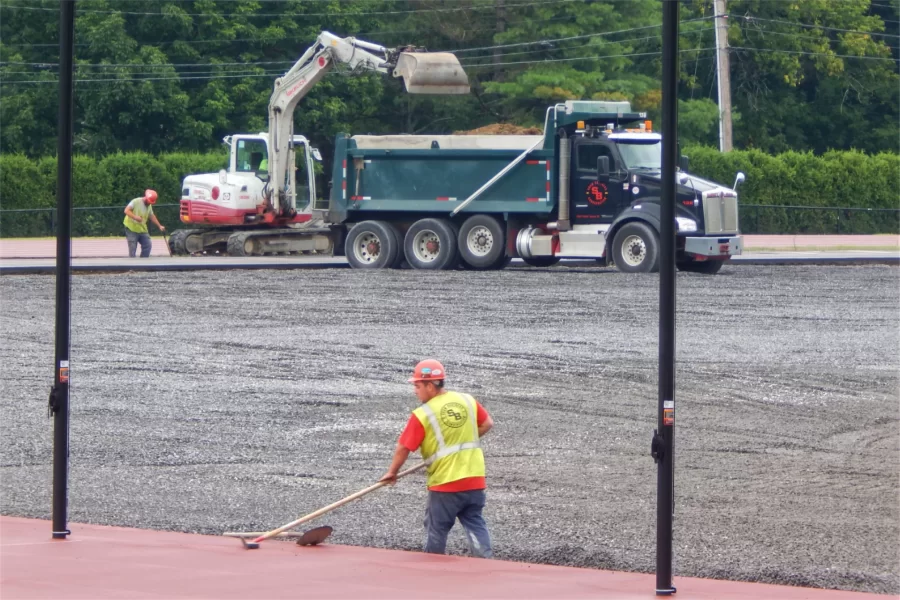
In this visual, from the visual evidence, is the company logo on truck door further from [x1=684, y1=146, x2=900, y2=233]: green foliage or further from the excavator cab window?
[x1=684, y1=146, x2=900, y2=233]: green foliage

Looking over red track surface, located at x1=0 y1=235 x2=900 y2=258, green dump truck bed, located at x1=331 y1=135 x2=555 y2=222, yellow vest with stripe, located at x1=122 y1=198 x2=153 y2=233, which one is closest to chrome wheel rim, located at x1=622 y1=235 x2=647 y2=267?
green dump truck bed, located at x1=331 y1=135 x2=555 y2=222

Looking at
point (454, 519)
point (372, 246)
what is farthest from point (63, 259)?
point (372, 246)

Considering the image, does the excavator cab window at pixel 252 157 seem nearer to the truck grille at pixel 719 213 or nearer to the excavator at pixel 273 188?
the excavator at pixel 273 188

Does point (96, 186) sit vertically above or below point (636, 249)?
above

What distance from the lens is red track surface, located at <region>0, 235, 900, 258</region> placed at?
35500 mm

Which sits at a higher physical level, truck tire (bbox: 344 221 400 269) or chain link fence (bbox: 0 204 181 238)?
chain link fence (bbox: 0 204 181 238)

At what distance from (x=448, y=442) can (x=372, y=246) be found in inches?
855

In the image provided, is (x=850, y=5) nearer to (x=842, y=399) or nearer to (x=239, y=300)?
(x=239, y=300)

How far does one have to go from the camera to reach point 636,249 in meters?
27.0

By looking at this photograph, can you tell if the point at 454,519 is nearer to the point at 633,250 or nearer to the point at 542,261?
the point at 633,250

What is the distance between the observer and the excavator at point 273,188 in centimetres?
3164

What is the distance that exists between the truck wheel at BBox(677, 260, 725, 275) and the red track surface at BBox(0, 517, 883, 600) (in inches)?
796

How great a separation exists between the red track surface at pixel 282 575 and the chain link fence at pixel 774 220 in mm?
39025

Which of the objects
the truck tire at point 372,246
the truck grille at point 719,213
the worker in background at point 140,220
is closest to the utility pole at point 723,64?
the truck grille at point 719,213
